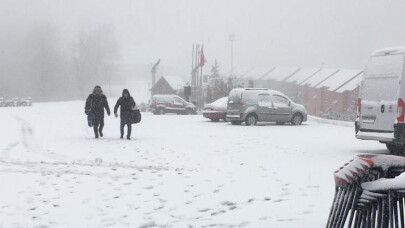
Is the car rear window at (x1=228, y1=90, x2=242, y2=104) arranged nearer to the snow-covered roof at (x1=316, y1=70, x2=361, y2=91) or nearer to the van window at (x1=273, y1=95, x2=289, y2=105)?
the van window at (x1=273, y1=95, x2=289, y2=105)

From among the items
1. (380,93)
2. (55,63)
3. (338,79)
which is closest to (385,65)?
(380,93)

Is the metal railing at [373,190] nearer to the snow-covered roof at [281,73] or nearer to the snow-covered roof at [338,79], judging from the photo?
the snow-covered roof at [338,79]

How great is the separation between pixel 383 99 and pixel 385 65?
0.77 m

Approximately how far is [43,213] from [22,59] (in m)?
94.8

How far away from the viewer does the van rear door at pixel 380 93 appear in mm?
11664

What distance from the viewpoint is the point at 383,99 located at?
39.2 ft

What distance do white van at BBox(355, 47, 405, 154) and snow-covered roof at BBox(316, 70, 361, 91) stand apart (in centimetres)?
4626

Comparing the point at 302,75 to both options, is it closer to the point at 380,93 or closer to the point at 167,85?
the point at 167,85

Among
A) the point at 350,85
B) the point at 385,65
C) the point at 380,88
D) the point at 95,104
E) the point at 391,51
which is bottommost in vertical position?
the point at 95,104

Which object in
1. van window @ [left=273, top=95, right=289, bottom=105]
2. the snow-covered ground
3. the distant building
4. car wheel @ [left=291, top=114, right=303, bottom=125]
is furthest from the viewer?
the distant building

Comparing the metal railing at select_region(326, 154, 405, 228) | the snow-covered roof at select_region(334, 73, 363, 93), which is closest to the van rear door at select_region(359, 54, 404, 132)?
the metal railing at select_region(326, 154, 405, 228)

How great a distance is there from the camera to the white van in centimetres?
1149

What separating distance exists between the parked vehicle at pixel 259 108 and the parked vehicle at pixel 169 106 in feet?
45.4

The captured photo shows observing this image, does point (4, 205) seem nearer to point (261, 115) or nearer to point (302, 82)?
point (261, 115)
